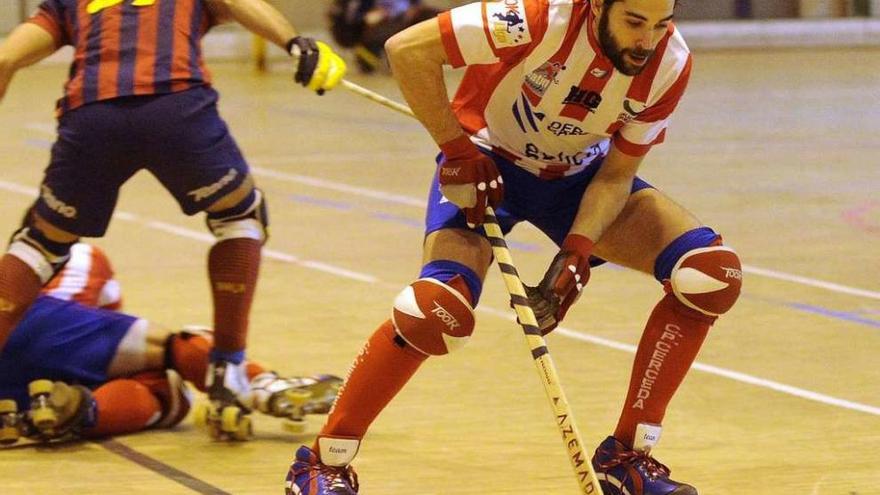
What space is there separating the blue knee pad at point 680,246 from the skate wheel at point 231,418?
4.03ft

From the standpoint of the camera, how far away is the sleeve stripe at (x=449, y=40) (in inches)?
137

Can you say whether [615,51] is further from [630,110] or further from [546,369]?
[546,369]

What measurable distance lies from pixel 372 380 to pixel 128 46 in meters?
1.22

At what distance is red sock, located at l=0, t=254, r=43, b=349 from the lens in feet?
13.7

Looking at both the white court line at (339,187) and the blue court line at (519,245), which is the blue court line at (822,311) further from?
the white court line at (339,187)

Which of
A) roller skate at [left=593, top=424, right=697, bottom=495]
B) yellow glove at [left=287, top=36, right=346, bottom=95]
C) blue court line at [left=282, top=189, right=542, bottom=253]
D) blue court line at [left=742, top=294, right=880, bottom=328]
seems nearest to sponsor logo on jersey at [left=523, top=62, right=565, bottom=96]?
yellow glove at [left=287, top=36, right=346, bottom=95]

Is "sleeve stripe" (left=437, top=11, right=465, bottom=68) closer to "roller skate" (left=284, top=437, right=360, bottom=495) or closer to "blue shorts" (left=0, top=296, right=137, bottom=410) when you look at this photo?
"roller skate" (left=284, top=437, right=360, bottom=495)

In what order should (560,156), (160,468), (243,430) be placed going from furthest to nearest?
(243,430) → (160,468) → (560,156)

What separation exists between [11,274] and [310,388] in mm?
849

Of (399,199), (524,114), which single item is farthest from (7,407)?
(399,199)

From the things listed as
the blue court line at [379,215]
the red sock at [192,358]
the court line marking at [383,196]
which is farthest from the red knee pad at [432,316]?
the blue court line at [379,215]

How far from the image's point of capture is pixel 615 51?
3457mm

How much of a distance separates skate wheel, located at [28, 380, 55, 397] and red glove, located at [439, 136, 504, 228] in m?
1.28

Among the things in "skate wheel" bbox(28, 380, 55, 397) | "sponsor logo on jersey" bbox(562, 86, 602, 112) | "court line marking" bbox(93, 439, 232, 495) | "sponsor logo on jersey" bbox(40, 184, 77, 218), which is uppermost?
"sponsor logo on jersey" bbox(562, 86, 602, 112)
